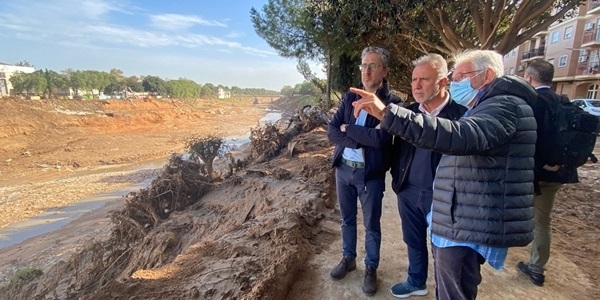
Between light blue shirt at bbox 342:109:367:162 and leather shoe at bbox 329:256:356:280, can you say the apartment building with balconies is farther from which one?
leather shoe at bbox 329:256:356:280

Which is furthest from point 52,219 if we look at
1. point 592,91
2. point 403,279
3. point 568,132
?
point 592,91

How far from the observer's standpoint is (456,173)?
1379mm

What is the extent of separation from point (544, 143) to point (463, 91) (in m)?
1.10

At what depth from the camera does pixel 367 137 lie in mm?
2174

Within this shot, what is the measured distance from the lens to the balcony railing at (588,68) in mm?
21373

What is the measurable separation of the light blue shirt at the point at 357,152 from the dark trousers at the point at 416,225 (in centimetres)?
43

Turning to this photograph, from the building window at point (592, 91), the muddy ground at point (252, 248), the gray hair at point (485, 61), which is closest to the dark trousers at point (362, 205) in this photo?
the muddy ground at point (252, 248)

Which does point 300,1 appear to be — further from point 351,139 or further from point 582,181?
point 351,139

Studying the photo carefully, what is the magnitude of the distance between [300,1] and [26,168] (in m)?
20.8

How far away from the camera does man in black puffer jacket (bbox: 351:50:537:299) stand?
1188 mm

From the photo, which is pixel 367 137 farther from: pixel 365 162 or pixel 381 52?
pixel 381 52

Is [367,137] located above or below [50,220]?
above

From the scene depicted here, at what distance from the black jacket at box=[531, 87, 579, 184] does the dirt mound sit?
216 cm

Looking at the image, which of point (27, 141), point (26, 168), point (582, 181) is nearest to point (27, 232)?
point (26, 168)
